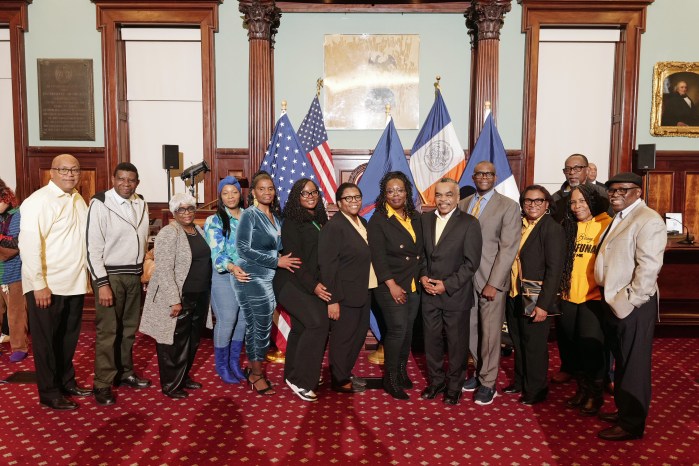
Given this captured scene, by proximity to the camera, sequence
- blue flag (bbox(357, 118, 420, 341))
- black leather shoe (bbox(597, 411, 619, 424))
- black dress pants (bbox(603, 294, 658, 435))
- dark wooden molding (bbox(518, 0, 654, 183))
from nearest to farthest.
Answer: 1. black dress pants (bbox(603, 294, 658, 435))
2. black leather shoe (bbox(597, 411, 619, 424))
3. blue flag (bbox(357, 118, 420, 341))
4. dark wooden molding (bbox(518, 0, 654, 183))

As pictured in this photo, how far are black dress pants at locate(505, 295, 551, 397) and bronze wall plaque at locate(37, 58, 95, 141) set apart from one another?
6.61 metres

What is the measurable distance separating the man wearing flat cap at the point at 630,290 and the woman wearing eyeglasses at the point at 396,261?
116cm

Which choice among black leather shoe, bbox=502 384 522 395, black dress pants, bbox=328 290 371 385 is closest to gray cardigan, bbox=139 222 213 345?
black dress pants, bbox=328 290 371 385

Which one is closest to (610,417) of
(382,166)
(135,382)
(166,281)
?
(382,166)

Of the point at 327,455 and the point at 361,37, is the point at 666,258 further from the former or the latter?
the point at 361,37

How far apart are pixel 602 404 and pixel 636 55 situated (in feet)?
19.0

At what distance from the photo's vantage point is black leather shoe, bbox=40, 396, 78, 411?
11.6ft

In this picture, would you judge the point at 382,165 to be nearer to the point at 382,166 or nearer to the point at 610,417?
the point at 382,166

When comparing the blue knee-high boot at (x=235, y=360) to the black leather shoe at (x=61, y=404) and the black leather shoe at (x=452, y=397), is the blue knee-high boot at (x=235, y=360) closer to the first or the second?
the black leather shoe at (x=61, y=404)

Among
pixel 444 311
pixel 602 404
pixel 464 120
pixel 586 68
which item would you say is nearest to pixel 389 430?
pixel 444 311

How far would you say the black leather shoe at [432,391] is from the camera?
3.74 meters

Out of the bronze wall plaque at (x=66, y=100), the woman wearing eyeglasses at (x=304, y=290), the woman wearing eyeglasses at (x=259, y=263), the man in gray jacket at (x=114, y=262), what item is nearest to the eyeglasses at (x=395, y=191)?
the woman wearing eyeglasses at (x=304, y=290)

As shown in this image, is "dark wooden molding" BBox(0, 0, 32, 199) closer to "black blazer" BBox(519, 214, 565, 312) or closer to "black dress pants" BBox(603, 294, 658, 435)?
"black blazer" BBox(519, 214, 565, 312)

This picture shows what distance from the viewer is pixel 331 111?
7840 millimetres
